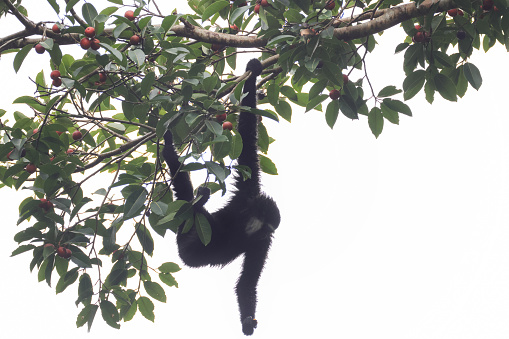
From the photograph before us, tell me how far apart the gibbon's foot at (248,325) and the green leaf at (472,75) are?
2.79 m

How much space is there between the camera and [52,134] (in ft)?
12.5

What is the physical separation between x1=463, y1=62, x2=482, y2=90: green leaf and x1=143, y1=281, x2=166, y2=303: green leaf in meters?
2.94

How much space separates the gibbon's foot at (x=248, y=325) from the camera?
4.76m

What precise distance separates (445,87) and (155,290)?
282 centimetres

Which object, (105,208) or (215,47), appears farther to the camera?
(215,47)

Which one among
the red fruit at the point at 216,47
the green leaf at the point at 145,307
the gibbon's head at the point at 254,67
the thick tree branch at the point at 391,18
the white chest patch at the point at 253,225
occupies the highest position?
the red fruit at the point at 216,47

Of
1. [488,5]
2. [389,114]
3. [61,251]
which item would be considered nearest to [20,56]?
[61,251]

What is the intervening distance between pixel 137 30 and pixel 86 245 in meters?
1.61

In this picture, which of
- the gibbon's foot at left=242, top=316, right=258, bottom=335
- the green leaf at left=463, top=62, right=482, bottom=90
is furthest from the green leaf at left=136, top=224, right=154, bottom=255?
the green leaf at left=463, top=62, right=482, bottom=90

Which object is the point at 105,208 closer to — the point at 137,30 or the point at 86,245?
the point at 86,245

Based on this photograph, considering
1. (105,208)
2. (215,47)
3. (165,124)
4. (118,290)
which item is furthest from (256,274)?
(165,124)

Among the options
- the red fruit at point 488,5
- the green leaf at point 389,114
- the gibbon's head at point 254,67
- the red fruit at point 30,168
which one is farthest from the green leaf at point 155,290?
the red fruit at point 488,5

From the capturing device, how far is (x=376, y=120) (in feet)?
12.9

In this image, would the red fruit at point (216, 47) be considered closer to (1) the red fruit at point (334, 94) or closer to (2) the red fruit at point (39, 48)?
(1) the red fruit at point (334, 94)
